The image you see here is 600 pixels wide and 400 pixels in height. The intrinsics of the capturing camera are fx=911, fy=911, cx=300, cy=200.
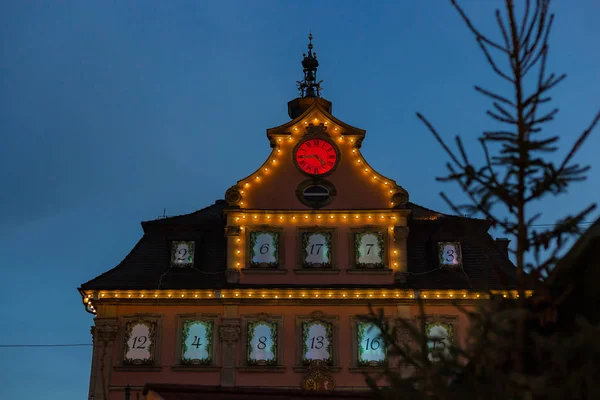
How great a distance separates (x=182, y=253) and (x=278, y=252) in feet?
12.8

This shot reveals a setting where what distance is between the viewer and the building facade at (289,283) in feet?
111

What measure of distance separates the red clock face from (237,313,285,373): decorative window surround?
19.9 feet

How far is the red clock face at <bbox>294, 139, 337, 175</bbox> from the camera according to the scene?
119 ft

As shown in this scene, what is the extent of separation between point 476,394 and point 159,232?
97.9ft

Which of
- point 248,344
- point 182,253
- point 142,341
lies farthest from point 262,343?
point 182,253

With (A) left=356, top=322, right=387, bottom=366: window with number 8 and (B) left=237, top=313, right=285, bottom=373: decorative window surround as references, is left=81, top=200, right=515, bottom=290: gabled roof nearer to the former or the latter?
(B) left=237, top=313, right=285, bottom=373: decorative window surround

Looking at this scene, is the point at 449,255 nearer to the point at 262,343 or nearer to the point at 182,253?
the point at 262,343

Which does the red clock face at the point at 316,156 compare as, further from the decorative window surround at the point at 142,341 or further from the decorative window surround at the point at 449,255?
the decorative window surround at the point at 142,341

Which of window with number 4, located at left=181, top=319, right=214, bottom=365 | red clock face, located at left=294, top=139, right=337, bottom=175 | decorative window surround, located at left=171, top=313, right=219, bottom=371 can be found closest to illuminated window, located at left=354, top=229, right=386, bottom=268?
red clock face, located at left=294, top=139, right=337, bottom=175

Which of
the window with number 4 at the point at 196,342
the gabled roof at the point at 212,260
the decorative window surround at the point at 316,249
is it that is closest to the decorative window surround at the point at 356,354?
the decorative window surround at the point at 316,249

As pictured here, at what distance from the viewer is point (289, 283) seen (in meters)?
34.7

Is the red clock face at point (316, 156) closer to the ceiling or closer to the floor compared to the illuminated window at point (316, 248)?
closer to the ceiling

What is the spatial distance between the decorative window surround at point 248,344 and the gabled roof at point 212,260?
4.61ft

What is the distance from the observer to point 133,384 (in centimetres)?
3366
